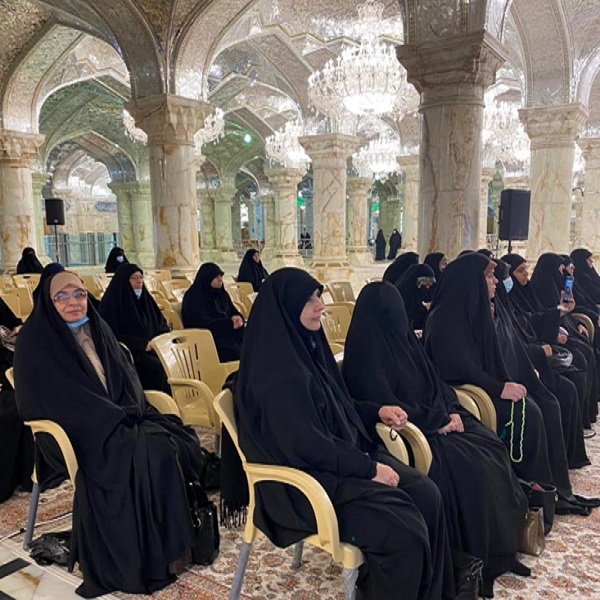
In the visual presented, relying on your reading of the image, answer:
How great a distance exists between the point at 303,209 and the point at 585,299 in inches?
1027

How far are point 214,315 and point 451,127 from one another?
2.69 m

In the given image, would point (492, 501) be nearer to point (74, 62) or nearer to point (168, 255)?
point (168, 255)

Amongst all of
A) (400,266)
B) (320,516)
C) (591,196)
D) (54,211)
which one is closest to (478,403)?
(320,516)

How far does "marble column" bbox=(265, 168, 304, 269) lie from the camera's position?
14688 mm

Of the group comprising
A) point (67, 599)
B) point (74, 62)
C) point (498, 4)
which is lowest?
point (67, 599)

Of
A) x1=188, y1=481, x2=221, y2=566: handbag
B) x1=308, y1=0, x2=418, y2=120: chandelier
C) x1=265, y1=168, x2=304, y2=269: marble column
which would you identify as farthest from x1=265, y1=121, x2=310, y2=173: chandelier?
x1=188, y1=481, x2=221, y2=566: handbag

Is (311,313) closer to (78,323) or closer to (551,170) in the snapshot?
(78,323)

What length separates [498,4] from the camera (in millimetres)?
4879

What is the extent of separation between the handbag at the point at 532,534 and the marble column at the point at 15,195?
9590 millimetres

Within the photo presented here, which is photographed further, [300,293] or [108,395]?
[108,395]

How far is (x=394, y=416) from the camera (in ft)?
Answer: 7.18

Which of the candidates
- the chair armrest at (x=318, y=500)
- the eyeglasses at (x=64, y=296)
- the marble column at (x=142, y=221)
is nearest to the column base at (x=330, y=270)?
the marble column at (x=142, y=221)

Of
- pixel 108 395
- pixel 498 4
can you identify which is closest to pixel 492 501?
pixel 108 395

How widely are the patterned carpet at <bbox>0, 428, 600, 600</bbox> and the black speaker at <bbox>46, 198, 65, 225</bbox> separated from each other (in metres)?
9.10
